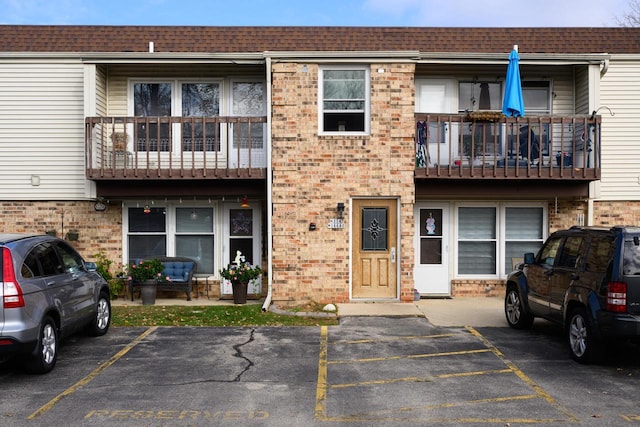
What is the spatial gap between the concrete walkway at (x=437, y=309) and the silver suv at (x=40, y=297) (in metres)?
4.32

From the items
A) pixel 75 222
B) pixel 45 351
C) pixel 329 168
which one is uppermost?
pixel 329 168

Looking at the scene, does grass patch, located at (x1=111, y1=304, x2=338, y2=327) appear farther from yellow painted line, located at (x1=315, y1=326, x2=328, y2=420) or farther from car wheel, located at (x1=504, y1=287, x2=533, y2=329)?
car wheel, located at (x1=504, y1=287, x2=533, y2=329)

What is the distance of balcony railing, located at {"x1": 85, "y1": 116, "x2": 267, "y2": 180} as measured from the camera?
40.7 ft

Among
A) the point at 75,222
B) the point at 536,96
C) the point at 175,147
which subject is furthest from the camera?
the point at 536,96

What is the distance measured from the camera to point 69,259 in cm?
849

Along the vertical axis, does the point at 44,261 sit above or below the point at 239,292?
above

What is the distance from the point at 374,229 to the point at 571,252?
4.71 m

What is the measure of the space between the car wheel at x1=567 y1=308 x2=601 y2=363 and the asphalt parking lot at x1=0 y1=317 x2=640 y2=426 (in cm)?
15

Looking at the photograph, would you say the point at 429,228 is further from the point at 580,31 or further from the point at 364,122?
the point at 580,31

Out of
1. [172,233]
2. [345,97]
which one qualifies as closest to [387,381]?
[345,97]

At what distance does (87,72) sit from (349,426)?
10128mm

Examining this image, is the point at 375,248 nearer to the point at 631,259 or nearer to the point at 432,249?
the point at 432,249

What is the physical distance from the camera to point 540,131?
1228 centimetres

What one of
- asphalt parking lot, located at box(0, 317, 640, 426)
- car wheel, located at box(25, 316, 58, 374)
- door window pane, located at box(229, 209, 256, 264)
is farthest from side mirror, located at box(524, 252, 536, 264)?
car wheel, located at box(25, 316, 58, 374)
